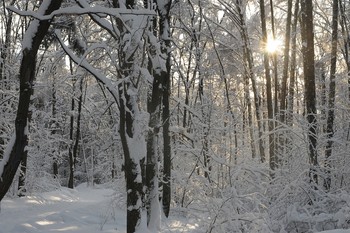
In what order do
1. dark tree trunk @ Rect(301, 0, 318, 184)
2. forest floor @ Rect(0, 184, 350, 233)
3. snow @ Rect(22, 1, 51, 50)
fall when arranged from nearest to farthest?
snow @ Rect(22, 1, 51, 50)
forest floor @ Rect(0, 184, 350, 233)
dark tree trunk @ Rect(301, 0, 318, 184)

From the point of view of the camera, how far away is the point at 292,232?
8430mm

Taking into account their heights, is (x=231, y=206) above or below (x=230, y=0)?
below

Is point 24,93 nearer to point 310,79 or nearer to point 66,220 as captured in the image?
point 66,220

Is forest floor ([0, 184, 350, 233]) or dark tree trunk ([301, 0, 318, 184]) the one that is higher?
dark tree trunk ([301, 0, 318, 184])

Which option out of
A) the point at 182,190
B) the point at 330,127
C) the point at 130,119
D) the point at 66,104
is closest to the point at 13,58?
the point at 182,190

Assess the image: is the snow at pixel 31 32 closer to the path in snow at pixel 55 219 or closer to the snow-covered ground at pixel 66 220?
the snow-covered ground at pixel 66 220

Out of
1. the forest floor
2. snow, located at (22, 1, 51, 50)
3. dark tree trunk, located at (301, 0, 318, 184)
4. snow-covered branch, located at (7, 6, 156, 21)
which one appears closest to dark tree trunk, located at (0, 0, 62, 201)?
snow, located at (22, 1, 51, 50)

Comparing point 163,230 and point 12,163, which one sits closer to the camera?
point 12,163

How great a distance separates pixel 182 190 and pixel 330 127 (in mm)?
4723

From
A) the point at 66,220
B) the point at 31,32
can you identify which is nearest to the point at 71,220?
the point at 66,220

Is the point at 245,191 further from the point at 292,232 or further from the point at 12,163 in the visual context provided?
the point at 12,163

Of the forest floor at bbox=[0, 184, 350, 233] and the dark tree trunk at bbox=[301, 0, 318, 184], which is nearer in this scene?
the forest floor at bbox=[0, 184, 350, 233]

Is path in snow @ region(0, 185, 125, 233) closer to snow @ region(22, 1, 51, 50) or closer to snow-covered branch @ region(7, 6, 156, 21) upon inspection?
snow @ region(22, 1, 51, 50)

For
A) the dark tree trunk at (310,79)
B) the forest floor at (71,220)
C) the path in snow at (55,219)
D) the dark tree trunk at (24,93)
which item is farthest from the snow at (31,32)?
the dark tree trunk at (310,79)
